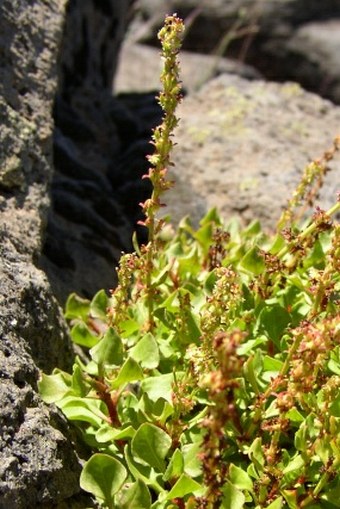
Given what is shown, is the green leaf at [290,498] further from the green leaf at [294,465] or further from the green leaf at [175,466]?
the green leaf at [175,466]

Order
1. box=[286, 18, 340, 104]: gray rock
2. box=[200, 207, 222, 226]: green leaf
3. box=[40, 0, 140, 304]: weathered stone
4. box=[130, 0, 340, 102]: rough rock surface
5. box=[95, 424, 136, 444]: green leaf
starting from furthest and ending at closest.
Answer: box=[130, 0, 340, 102]: rough rock surface, box=[286, 18, 340, 104]: gray rock, box=[40, 0, 140, 304]: weathered stone, box=[200, 207, 222, 226]: green leaf, box=[95, 424, 136, 444]: green leaf

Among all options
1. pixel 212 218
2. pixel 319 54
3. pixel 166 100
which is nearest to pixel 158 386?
pixel 166 100

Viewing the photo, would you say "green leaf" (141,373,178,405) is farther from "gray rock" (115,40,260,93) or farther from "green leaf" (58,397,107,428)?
"gray rock" (115,40,260,93)

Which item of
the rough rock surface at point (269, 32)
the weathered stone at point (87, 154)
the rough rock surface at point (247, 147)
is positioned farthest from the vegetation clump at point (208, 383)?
the rough rock surface at point (269, 32)

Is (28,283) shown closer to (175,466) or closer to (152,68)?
(175,466)

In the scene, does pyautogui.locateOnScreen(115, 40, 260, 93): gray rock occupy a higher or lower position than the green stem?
lower

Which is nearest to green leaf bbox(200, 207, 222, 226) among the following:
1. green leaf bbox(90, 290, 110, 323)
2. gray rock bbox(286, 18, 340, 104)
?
green leaf bbox(90, 290, 110, 323)

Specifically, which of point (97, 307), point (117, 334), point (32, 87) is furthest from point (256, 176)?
point (117, 334)

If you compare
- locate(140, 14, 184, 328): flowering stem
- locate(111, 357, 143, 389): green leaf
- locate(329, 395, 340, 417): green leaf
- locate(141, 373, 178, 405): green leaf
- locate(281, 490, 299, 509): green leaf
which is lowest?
locate(281, 490, 299, 509): green leaf
